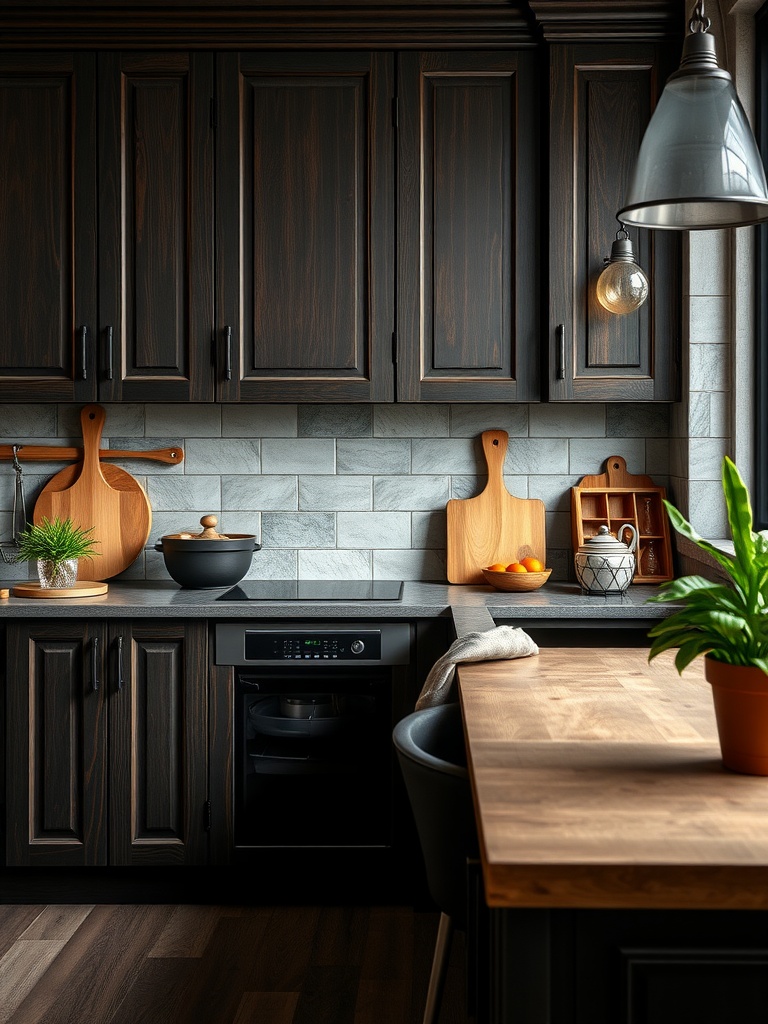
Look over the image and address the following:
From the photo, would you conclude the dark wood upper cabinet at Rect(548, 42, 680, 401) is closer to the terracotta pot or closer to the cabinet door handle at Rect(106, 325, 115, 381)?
the cabinet door handle at Rect(106, 325, 115, 381)

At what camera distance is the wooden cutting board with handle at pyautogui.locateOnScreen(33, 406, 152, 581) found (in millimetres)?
3654

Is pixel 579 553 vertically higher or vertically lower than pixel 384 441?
lower

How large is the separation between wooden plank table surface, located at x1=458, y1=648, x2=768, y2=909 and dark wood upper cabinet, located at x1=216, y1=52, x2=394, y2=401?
1552 millimetres

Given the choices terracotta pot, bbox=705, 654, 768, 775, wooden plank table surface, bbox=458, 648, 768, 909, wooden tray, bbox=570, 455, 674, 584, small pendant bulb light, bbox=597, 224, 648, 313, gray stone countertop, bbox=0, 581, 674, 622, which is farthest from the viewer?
wooden tray, bbox=570, 455, 674, 584

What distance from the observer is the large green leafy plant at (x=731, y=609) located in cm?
146

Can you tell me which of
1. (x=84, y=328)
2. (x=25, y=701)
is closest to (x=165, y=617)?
(x=25, y=701)

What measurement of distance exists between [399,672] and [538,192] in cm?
159

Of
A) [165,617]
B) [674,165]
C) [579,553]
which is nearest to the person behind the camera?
[674,165]

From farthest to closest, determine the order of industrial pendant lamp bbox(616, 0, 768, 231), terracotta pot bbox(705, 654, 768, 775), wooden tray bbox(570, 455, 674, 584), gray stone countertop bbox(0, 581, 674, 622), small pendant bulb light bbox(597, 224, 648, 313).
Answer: wooden tray bbox(570, 455, 674, 584) → small pendant bulb light bbox(597, 224, 648, 313) → gray stone countertop bbox(0, 581, 674, 622) → industrial pendant lamp bbox(616, 0, 768, 231) → terracotta pot bbox(705, 654, 768, 775)

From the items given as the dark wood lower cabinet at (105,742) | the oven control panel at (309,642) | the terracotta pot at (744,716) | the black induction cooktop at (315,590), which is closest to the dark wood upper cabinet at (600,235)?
the black induction cooktop at (315,590)

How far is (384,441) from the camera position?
12.2 ft

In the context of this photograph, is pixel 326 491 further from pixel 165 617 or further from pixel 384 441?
pixel 165 617

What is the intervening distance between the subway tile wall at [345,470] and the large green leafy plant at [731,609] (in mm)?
2174

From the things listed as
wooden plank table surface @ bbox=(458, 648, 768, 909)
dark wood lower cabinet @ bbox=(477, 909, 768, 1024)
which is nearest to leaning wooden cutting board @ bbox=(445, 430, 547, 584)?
wooden plank table surface @ bbox=(458, 648, 768, 909)
